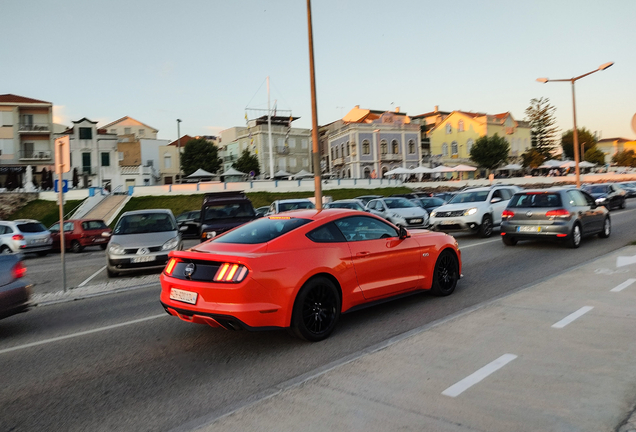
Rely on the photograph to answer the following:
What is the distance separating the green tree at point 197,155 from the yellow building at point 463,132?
34342 millimetres

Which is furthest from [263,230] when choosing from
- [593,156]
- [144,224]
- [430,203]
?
[593,156]

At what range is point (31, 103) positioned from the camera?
57594 millimetres

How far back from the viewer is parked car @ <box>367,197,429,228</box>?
68.7 feet

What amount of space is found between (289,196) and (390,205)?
27.5 meters

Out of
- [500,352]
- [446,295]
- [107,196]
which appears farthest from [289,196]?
[500,352]

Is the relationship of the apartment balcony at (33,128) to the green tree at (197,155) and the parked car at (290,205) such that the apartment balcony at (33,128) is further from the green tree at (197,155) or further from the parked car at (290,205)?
the parked car at (290,205)

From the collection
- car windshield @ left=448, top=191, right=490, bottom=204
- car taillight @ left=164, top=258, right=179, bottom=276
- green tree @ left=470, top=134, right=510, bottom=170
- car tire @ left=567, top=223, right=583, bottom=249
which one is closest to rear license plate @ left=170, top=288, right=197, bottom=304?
car taillight @ left=164, top=258, right=179, bottom=276

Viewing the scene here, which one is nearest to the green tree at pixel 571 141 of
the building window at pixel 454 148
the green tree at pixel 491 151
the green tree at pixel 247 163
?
the building window at pixel 454 148

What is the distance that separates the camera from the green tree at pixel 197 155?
6875 cm

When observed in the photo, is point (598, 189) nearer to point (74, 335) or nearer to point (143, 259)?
point (143, 259)

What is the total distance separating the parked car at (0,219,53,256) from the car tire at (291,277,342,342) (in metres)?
18.0

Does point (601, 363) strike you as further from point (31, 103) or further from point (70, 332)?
point (31, 103)

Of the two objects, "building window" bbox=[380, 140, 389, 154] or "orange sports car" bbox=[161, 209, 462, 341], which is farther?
"building window" bbox=[380, 140, 389, 154]

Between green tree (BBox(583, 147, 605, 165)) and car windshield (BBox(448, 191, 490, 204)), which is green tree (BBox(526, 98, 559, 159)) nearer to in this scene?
green tree (BBox(583, 147, 605, 165))
